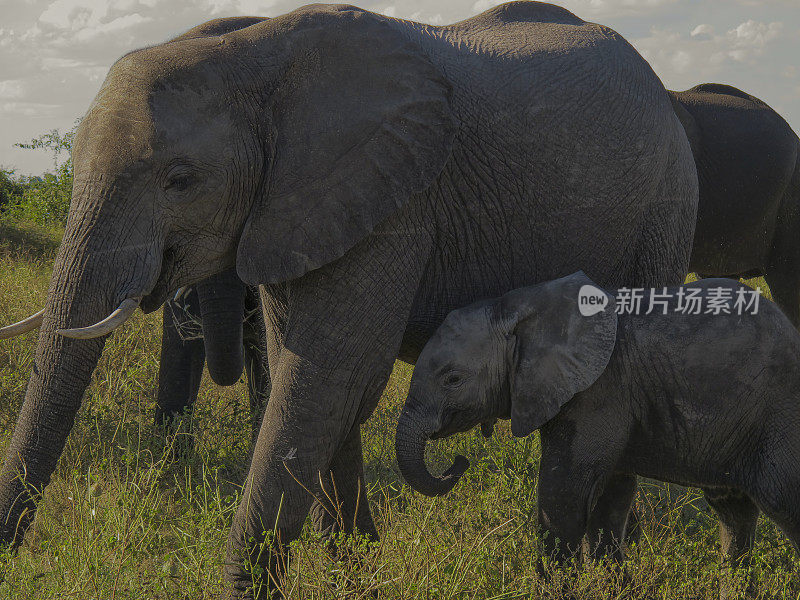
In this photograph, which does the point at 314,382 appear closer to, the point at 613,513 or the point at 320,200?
the point at 320,200

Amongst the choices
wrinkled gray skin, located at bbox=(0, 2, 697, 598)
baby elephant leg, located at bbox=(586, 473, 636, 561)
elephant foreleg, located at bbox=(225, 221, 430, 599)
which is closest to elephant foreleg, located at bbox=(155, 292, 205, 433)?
wrinkled gray skin, located at bbox=(0, 2, 697, 598)

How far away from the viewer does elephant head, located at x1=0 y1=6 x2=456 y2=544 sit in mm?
3320

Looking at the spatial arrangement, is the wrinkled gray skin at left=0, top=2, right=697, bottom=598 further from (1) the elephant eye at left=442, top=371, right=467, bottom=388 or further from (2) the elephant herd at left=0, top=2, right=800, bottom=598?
(1) the elephant eye at left=442, top=371, right=467, bottom=388

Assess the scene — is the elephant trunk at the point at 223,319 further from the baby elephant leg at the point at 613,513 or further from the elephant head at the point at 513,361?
the baby elephant leg at the point at 613,513

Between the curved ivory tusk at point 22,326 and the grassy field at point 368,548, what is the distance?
624 millimetres

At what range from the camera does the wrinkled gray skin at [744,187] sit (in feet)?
25.2

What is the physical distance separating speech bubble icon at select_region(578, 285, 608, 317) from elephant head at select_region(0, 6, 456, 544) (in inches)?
27.2

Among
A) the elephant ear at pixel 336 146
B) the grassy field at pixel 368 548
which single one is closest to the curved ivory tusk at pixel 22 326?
the grassy field at pixel 368 548

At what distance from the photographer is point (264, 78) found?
3441 millimetres

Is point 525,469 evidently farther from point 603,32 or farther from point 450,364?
point 603,32

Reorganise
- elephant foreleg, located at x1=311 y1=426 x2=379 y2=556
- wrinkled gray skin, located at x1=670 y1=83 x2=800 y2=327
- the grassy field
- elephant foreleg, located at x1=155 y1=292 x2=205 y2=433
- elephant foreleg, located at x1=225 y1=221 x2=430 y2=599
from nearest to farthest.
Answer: the grassy field → elephant foreleg, located at x1=225 y1=221 x2=430 y2=599 → elephant foreleg, located at x1=311 y1=426 x2=379 y2=556 → elephant foreleg, located at x1=155 y1=292 x2=205 y2=433 → wrinkled gray skin, located at x1=670 y1=83 x2=800 y2=327

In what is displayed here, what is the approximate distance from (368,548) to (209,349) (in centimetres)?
182

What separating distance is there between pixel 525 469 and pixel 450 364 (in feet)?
4.82

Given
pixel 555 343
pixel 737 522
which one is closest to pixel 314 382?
pixel 555 343
